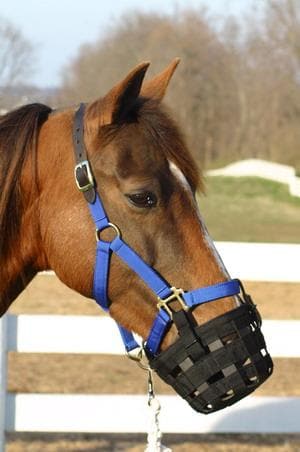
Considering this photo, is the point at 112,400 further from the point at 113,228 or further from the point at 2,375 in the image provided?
the point at 113,228

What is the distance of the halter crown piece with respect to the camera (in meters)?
2.43

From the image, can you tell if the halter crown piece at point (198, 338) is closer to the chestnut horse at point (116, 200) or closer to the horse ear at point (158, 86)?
the chestnut horse at point (116, 200)

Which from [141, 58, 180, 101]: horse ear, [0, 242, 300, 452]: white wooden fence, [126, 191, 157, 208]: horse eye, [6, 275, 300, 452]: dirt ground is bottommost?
[6, 275, 300, 452]: dirt ground

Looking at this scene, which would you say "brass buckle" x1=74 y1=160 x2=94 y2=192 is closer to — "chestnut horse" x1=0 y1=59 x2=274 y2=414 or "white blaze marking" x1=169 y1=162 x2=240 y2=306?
"chestnut horse" x1=0 y1=59 x2=274 y2=414

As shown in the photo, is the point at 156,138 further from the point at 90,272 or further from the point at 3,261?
the point at 3,261

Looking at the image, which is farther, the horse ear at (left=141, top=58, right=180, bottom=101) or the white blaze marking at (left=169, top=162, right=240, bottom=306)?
the horse ear at (left=141, top=58, right=180, bottom=101)

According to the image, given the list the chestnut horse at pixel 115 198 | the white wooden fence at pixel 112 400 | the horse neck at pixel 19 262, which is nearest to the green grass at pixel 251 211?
the white wooden fence at pixel 112 400

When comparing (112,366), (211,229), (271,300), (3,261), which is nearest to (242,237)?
(211,229)

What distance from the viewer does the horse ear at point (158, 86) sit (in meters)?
2.80

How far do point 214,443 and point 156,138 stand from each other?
309 cm

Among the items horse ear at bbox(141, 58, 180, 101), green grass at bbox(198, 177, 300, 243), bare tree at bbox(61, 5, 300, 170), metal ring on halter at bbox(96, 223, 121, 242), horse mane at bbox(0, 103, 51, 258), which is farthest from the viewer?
bare tree at bbox(61, 5, 300, 170)

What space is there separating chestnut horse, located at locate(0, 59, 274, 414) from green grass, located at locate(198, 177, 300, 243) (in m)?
13.2

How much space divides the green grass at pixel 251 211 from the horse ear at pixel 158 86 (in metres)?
13.0

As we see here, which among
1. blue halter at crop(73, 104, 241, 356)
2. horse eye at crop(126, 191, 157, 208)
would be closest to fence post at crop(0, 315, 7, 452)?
blue halter at crop(73, 104, 241, 356)
